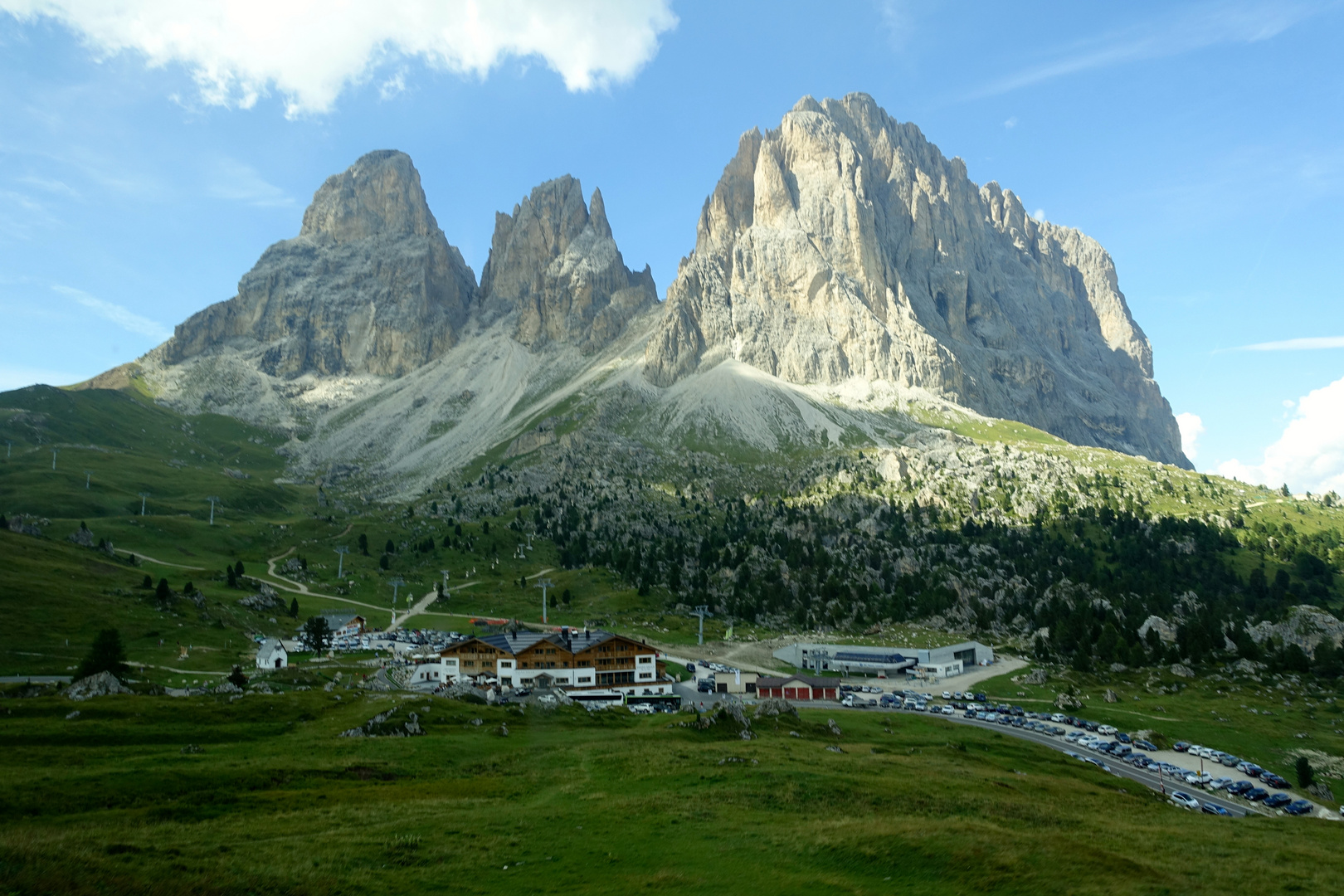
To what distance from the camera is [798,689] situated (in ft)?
333

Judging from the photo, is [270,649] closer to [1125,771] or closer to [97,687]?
[97,687]

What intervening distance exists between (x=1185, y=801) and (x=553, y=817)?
164ft

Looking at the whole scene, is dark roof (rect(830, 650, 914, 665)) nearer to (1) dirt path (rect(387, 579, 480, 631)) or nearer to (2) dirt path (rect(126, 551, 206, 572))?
(1) dirt path (rect(387, 579, 480, 631))

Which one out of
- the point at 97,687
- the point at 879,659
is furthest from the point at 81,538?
the point at 879,659

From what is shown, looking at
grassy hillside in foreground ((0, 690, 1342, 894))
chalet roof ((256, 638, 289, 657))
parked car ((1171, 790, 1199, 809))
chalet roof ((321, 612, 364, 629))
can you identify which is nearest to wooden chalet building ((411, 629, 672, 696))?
chalet roof ((256, 638, 289, 657))

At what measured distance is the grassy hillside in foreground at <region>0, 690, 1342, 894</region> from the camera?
2936 cm

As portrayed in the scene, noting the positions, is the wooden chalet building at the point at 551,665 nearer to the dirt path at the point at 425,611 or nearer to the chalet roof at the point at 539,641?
the chalet roof at the point at 539,641

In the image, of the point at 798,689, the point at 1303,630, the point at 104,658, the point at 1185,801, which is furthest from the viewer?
the point at 1303,630

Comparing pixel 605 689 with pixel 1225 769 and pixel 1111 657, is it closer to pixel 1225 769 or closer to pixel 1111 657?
pixel 1225 769

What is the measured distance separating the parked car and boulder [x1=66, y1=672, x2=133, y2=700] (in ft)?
276

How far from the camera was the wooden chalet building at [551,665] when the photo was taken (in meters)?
96.6

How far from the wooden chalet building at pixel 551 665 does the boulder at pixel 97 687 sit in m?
34.7

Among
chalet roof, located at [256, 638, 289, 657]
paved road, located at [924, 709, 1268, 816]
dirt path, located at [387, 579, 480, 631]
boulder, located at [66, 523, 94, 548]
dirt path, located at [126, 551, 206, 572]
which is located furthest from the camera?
boulder, located at [66, 523, 94, 548]

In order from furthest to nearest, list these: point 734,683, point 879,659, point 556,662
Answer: point 879,659
point 734,683
point 556,662
